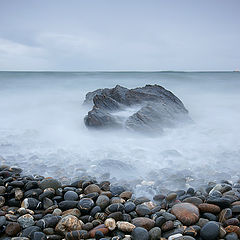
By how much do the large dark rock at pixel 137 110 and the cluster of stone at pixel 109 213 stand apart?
338 cm

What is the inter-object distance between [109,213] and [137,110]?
17.0 feet

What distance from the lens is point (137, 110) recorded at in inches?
313

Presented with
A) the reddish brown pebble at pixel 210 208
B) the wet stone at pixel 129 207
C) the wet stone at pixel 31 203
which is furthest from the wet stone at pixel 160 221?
the wet stone at pixel 31 203

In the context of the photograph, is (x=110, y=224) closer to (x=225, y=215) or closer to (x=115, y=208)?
(x=115, y=208)

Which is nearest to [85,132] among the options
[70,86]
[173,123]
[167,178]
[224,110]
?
[173,123]

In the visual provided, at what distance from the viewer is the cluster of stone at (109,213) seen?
258 centimetres

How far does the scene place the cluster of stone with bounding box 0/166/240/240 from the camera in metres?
2.58

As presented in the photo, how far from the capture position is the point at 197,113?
9.87m

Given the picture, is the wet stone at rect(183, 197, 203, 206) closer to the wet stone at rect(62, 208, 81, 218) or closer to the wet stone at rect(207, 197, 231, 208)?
the wet stone at rect(207, 197, 231, 208)

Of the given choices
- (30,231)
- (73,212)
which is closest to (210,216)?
(73,212)

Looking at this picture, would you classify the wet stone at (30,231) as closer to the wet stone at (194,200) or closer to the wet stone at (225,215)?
the wet stone at (194,200)

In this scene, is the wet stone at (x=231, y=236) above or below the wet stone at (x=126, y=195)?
above

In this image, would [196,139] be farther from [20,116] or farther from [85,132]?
[20,116]

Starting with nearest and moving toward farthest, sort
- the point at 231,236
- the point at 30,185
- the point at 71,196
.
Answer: the point at 231,236 → the point at 71,196 → the point at 30,185
